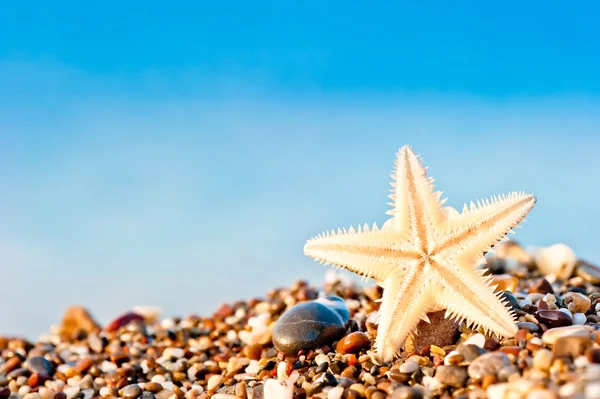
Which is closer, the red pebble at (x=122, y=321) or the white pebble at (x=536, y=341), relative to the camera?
the white pebble at (x=536, y=341)

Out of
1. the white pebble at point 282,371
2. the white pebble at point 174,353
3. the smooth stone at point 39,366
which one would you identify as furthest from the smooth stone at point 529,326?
the smooth stone at point 39,366

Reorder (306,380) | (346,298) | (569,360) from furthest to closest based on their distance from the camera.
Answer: (346,298) → (306,380) → (569,360)

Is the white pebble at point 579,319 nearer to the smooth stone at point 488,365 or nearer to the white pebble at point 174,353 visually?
the smooth stone at point 488,365

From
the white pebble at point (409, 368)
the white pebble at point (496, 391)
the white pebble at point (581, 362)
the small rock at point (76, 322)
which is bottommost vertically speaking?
the white pebble at point (496, 391)

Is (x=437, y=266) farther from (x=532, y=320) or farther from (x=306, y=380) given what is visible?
(x=306, y=380)

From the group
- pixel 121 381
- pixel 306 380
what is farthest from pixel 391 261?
pixel 121 381

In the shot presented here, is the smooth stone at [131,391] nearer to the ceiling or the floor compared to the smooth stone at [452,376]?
nearer to the ceiling

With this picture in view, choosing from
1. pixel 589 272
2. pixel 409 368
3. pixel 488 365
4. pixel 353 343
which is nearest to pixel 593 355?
pixel 488 365
